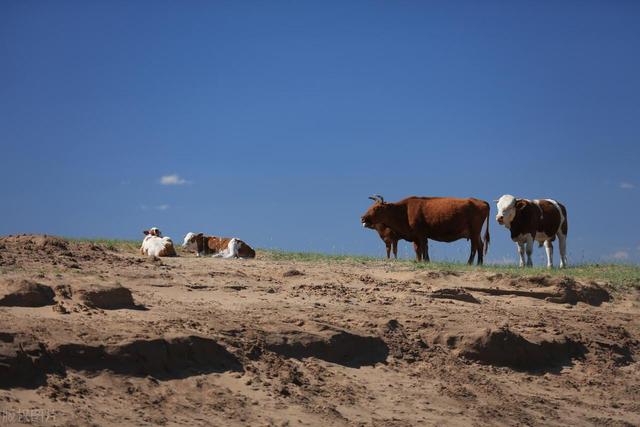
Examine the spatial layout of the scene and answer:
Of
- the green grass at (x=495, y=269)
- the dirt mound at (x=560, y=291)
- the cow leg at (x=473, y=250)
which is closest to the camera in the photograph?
the dirt mound at (x=560, y=291)

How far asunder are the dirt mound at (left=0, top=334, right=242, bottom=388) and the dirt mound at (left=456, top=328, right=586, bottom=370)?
3.66 meters

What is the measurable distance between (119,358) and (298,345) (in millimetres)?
2389

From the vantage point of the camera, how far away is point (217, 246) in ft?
73.4

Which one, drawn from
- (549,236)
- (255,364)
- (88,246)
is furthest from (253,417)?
(549,236)

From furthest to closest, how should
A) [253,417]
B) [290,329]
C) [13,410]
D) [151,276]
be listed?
[151,276] < [290,329] < [253,417] < [13,410]

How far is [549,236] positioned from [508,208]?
1578mm

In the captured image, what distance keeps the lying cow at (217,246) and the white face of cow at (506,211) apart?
608 cm

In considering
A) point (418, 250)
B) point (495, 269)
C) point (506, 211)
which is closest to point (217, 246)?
point (418, 250)

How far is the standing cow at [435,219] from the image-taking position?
2123cm

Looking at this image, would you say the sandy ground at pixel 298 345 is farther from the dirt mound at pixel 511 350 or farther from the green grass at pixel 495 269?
the green grass at pixel 495 269

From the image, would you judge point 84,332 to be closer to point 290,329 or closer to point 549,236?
point 290,329

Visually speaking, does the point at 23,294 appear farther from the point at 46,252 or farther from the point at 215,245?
Result: the point at 215,245

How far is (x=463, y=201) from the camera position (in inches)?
845

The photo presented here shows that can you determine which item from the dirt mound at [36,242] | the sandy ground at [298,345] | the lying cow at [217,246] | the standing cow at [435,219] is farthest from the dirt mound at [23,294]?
the standing cow at [435,219]
